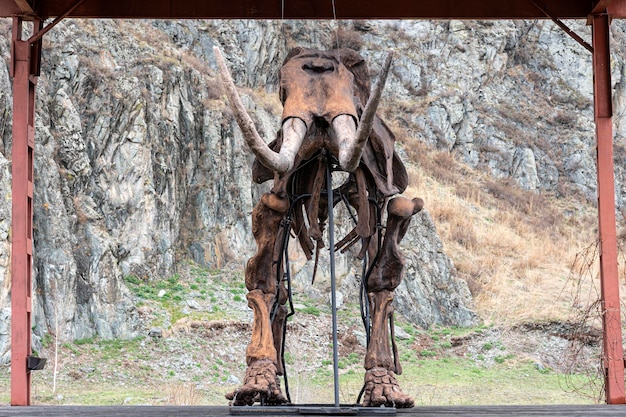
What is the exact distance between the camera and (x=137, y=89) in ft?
93.9

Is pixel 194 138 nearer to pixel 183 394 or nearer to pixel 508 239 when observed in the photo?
pixel 508 239

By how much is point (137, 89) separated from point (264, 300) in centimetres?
2042

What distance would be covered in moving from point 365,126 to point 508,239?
25.5 m

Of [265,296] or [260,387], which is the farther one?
[265,296]

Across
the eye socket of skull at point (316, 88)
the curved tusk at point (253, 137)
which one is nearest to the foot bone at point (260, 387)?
the curved tusk at point (253, 137)

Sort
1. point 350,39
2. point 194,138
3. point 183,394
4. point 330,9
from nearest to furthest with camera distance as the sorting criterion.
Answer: point 330,9, point 183,394, point 194,138, point 350,39

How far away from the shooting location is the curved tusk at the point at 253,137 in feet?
21.8

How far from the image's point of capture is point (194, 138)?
29.8 m

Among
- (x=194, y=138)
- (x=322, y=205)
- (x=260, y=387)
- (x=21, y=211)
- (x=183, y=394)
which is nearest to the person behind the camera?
(x=260, y=387)

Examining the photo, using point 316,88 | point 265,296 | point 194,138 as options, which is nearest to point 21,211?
point 265,296

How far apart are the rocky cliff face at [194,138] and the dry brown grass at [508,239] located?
3.56 ft

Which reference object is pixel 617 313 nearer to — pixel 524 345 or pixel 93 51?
pixel 524 345

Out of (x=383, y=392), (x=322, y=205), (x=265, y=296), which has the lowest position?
(x=383, y=392)

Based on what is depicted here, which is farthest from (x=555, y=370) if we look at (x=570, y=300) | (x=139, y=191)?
(x=139, y=191)
